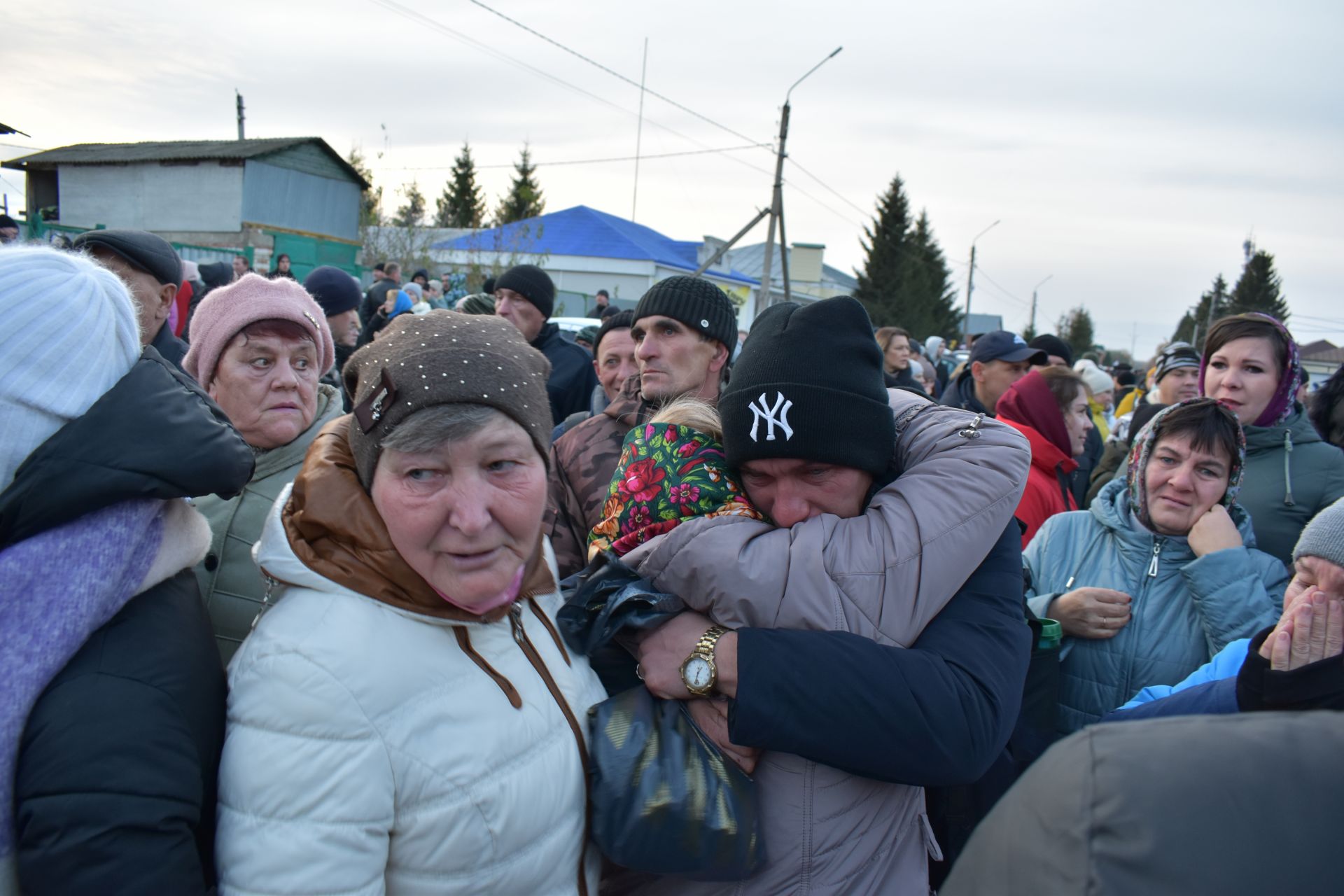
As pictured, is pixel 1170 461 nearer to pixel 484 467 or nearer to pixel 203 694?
pixel 484 467

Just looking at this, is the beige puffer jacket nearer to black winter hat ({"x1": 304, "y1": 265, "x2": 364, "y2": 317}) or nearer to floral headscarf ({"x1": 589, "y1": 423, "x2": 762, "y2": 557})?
floral headscarf ({"x1": 589, "y1": 423, "x2": 762, "y2": 557})

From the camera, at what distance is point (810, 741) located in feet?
4.81

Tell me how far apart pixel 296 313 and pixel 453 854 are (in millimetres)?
1798

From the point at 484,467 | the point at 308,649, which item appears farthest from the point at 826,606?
the point at 308,649

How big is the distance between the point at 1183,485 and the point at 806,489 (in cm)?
171

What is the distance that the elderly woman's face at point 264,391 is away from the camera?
7.81ft

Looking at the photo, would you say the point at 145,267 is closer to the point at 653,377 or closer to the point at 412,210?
the point at 653,377

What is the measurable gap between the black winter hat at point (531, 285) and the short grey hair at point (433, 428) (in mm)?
5116

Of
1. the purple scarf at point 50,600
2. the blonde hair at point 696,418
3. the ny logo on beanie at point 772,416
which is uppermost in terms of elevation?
the ny logo on beanie at point 772,416

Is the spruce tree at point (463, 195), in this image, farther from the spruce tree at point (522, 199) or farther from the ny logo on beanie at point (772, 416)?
the ny logo on beanie at point (772, 416)

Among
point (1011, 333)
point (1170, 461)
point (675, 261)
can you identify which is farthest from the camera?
point (675, 261)

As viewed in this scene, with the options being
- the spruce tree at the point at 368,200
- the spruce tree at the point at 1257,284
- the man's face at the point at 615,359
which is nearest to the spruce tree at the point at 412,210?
the spruce tree at the point at 368,200

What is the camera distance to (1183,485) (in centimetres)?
272

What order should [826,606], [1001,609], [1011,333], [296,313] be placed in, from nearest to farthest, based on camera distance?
[826,606]
[1001,609]
[296,313]
[1011,333]
